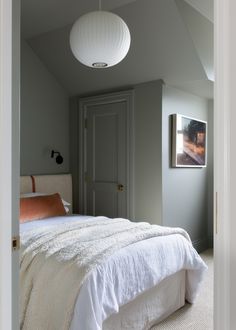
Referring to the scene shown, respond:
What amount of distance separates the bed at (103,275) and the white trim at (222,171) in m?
1.31

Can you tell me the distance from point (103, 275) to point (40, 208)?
1.64 m

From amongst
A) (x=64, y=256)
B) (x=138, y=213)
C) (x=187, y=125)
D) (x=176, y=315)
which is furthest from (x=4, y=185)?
(x=187, y=125)

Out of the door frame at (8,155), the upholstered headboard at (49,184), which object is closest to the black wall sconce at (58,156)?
the upholstered headboard at (49,184)

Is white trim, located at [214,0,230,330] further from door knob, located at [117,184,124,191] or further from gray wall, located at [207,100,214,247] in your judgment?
gray wall, located at [207,100,214,247]

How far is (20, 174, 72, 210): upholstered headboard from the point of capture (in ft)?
13.0

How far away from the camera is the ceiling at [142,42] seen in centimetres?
308

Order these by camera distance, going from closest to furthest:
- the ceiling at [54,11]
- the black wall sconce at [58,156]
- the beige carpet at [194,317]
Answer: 1. the beige carpet at [194,317]
2. the ceiling at [54,11]
3. the black wall sconce at [58,156]

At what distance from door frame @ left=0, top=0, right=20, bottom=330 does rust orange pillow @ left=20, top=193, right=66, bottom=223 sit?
2046 millimetres

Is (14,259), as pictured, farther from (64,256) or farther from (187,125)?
(187,125)

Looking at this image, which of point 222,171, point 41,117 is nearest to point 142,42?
point 41,117

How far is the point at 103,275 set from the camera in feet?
6.63

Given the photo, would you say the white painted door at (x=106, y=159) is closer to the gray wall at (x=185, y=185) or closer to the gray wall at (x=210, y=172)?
the gray wall at (x=185, y=185)

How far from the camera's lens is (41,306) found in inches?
77.7

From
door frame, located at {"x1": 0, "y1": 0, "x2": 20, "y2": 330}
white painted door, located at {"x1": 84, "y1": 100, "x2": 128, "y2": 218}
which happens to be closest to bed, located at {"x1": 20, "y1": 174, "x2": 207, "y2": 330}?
door frame, located at {"x1": 0, "y1": 0, "x2": 20, "y2": 330}
